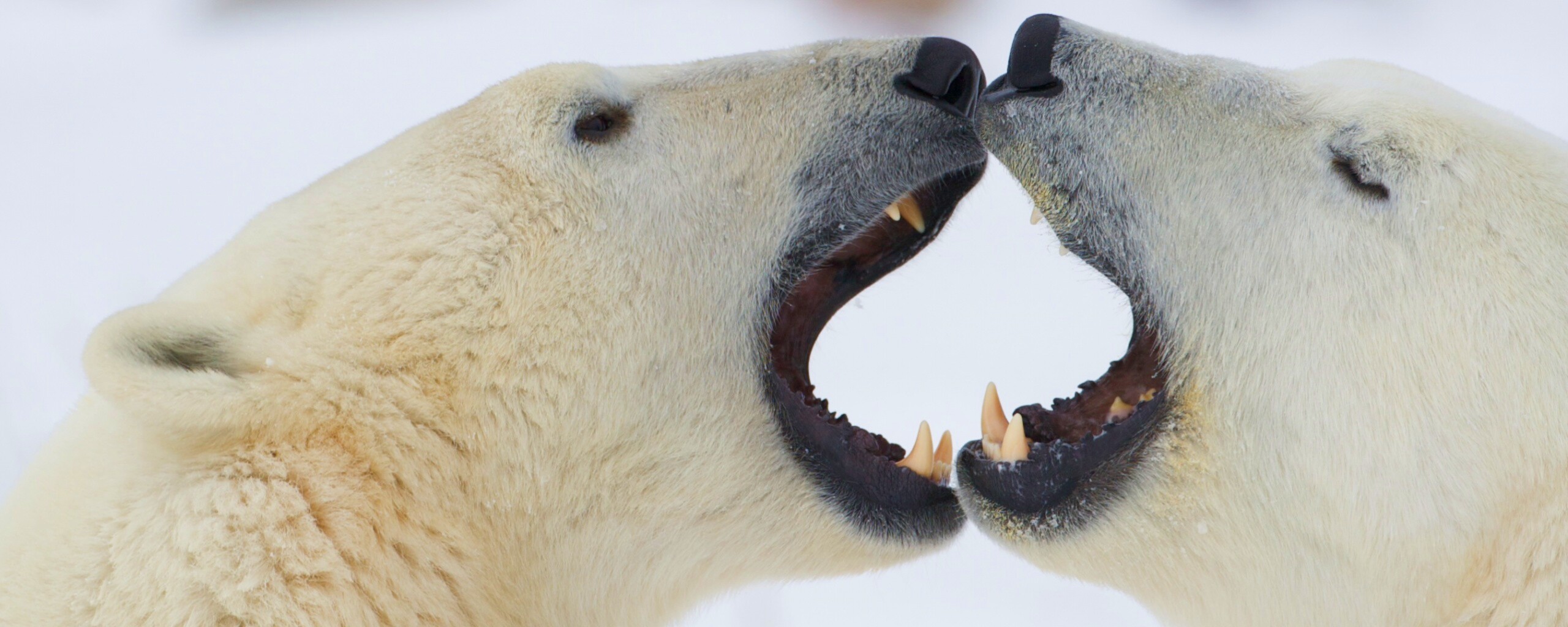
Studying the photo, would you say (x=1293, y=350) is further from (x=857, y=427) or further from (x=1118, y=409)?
(x=857, y=427)

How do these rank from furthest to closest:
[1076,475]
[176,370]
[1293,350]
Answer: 1. [1076,475]
2. [1293,350]
3. [176,370]

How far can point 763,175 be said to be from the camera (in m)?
2.46

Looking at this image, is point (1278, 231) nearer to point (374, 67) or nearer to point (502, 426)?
point (502, 426)

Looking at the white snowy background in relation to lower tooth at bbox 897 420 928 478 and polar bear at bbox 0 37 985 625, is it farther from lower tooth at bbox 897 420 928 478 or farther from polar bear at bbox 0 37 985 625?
lower tooth at bbox 897 420 928 478

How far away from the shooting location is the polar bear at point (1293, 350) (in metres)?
1.95

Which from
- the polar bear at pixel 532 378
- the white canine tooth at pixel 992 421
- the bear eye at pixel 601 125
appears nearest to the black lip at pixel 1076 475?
the white canine tooth at pixel 992 421

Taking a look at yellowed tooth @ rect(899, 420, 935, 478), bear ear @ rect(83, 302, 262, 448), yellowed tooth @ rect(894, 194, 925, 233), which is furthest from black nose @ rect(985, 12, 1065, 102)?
bear ear @ rect(83, 302, 262, 448)

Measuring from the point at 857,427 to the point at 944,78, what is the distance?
2.33ft

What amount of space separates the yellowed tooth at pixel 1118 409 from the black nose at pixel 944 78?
630 millimetres

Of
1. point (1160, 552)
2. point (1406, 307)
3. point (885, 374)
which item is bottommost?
point (885, 374)

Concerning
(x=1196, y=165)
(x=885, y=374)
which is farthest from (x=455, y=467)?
(x=885, y=374)

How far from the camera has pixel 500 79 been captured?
6.48 m

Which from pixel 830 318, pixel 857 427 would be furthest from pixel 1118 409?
pixel 830 318

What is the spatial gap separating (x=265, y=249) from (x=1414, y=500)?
1971 mm
